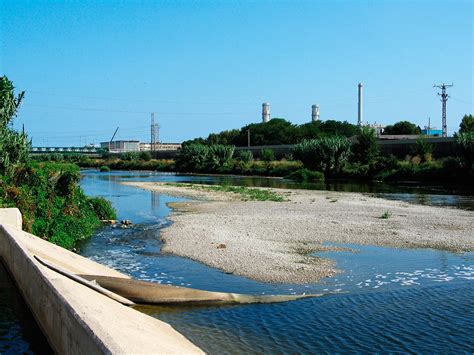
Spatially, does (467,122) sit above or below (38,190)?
above

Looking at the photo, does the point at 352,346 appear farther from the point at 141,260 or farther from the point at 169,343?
the point at 141,260

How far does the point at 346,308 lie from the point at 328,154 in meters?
61.6

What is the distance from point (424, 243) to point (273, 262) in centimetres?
655

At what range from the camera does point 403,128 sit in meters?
129

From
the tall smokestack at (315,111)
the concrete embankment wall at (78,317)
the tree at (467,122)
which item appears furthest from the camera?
the tall smokestack at (315,111)

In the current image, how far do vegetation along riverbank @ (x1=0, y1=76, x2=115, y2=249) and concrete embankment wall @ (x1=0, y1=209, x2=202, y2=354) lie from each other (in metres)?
5.77

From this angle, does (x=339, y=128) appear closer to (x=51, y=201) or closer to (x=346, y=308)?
(x=51, y=201)

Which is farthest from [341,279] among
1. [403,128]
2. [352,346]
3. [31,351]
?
[403,128]

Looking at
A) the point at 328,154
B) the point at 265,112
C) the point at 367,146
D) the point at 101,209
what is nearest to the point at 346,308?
the point at 101,209

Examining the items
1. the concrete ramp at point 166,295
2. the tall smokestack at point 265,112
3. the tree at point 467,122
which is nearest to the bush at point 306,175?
the tree at point 467,122

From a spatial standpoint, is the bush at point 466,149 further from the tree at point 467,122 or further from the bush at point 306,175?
the tree at point 467,122

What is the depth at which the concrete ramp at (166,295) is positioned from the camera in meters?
11.6

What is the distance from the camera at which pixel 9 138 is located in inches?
830

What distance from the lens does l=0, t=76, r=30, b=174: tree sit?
20188 mm
